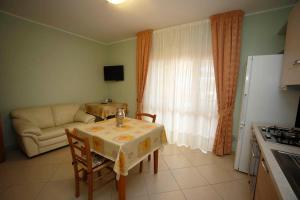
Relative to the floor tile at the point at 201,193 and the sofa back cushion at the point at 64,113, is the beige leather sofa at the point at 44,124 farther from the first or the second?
the floor tile at the point at 201,193

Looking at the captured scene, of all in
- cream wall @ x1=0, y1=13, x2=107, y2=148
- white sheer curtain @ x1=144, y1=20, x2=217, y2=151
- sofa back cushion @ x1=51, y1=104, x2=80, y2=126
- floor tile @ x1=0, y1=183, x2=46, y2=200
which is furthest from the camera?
sofa back cushion @ x1=51, y1=104, x2=80, y2=126

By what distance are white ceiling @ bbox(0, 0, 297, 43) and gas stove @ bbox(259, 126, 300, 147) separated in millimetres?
1850

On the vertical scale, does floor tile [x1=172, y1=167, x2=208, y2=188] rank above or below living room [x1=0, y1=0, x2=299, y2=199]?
below

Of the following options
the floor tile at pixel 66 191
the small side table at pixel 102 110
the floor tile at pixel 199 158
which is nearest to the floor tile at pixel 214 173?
the floor tile at pixel 199 158

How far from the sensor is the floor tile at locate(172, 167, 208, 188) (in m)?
1.88

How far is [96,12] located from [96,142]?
7.30ft

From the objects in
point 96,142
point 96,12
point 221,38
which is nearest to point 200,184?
point 96,142

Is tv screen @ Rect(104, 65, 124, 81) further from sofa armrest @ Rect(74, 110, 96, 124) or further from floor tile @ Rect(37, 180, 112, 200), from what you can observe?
floor tile @ Rect(37, 180, 112, 200)

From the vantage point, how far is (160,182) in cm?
192

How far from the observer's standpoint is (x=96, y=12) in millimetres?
2396

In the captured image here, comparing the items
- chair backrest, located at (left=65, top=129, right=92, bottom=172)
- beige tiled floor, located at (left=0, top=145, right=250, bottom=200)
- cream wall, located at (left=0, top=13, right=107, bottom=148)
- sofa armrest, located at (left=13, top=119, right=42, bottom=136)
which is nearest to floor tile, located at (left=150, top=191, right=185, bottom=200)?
beige tiled floor, located at (left=0, top=145, right=250, bottom=200)

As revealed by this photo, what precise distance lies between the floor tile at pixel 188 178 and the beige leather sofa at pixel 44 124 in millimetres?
2254

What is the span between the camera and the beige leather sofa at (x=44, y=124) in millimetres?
2330

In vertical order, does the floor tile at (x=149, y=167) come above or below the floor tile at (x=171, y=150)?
below
